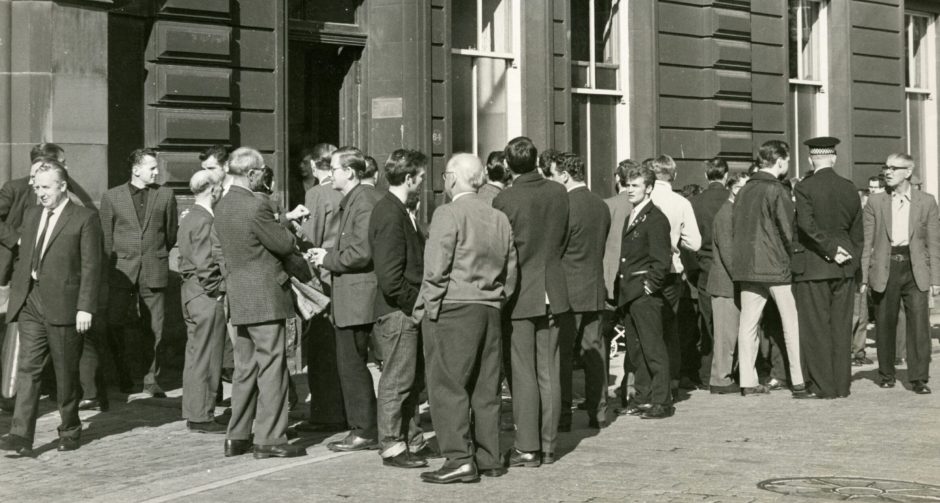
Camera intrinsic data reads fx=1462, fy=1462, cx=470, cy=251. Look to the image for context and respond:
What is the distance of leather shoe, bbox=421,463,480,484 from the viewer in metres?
8.06

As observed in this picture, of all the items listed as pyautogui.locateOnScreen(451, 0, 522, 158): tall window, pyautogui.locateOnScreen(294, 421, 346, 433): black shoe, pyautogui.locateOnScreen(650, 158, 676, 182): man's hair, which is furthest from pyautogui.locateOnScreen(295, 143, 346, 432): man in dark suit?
pyautogui.locateOnScreen(451, 0, 522, 158): tall window

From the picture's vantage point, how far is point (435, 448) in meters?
9.34

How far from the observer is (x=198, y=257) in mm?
10188

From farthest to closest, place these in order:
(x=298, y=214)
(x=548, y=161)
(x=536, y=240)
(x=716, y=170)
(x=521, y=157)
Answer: (x=716, y=170) < (x=548, y=161) < (x=298, y=214) < (x=521, y=157) < (x=536, y=240)

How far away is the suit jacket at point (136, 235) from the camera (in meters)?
11.6

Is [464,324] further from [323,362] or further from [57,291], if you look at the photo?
[57,291]

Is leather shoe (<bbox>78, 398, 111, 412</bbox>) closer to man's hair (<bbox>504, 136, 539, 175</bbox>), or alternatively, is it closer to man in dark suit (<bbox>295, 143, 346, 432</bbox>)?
man in dark suit (<bbox>295, 143, 346, 432</bbox>)

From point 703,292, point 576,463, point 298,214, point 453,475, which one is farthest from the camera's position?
point 703,292

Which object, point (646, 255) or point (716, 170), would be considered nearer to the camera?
point (646, 255)

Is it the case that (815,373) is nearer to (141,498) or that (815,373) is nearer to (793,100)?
(141,498)

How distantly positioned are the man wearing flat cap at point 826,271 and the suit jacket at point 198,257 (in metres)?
4.68

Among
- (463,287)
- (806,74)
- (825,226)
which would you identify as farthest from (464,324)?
(806,74)

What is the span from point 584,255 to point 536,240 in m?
0.95

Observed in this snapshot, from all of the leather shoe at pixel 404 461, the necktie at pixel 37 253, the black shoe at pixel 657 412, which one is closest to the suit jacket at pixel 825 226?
the black shoe at pixel 657 412
